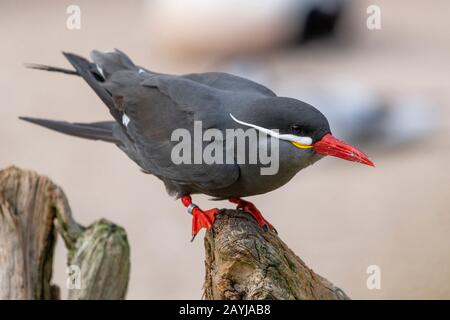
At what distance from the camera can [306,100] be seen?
8.85 metres

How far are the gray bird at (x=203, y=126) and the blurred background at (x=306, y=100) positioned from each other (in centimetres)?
231

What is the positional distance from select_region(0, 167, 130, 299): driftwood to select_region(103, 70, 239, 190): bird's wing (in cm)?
48

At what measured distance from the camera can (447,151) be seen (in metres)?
8.49

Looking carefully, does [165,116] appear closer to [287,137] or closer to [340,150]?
[287,137]

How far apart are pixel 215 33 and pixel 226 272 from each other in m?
8.28

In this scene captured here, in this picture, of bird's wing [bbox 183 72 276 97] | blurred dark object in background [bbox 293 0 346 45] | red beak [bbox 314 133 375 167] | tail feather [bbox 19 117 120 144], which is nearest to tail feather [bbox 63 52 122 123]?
tail feather [bbox 19 117 120 144]

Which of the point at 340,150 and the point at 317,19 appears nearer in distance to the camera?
the point at 340,150

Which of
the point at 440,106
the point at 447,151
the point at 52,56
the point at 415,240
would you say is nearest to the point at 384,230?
the point at 415,240

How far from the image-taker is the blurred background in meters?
6.96

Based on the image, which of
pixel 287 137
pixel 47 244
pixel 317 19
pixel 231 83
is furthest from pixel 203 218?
pixel 317 19

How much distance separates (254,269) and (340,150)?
71 centimetres

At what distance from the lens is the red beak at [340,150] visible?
3.55 meters

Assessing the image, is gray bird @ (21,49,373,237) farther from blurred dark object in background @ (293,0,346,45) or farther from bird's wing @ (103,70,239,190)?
blurred dark object in background @ (293,0,346,45)
